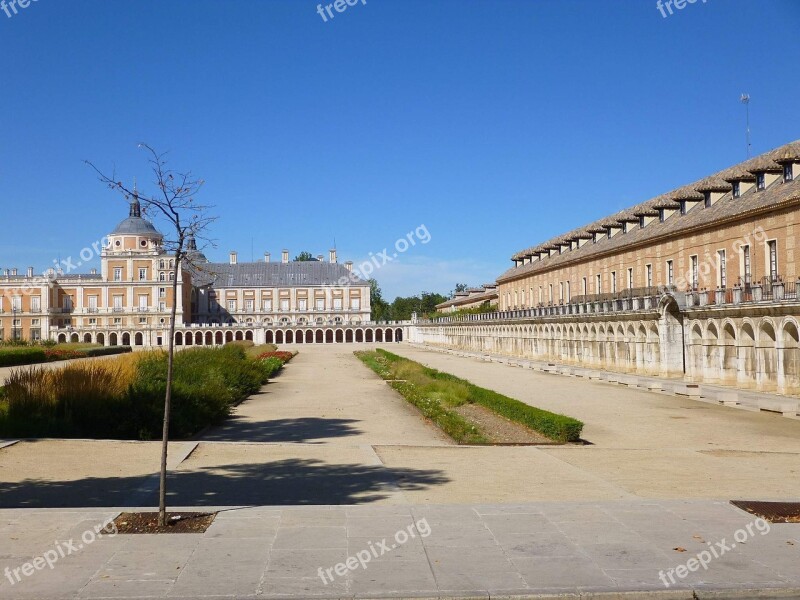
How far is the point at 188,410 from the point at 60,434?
2546 mm

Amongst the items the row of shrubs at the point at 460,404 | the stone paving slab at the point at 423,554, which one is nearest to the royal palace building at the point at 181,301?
A: the row of shrubs at the point at 460,404

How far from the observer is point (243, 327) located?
105625mm

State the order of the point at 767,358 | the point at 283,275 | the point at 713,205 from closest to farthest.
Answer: the point at 767,358, the point at 713,205, the point at 283,275

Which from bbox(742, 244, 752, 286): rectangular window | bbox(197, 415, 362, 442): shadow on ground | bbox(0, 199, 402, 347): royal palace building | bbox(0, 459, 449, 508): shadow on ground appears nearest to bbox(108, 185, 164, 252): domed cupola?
bbox(0, 199, 402, 347): royal palace building

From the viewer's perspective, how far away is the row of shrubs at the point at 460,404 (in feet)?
43.5

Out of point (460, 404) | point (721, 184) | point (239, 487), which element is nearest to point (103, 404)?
point (239, 487)

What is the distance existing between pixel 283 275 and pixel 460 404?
98.0 meters

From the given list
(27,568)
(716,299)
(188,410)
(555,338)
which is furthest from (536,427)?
(555,338)

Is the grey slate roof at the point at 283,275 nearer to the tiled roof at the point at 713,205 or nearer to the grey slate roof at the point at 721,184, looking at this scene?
the tiled roof at the point at 713,205

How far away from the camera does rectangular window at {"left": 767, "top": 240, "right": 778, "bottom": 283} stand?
27750mm

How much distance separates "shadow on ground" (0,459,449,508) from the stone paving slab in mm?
1026

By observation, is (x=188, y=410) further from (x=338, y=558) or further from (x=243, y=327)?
(x=243, y=327)

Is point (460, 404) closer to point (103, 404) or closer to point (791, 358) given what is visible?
point (103, 404)

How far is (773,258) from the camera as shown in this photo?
92.0ft
